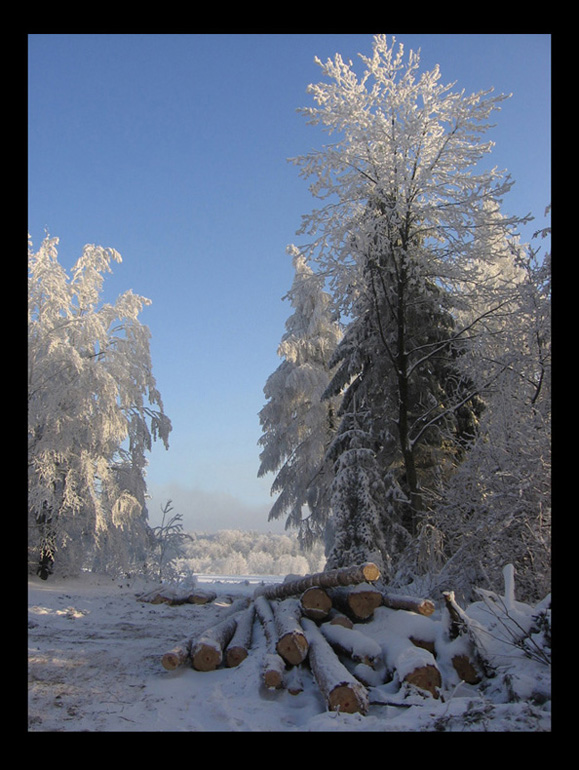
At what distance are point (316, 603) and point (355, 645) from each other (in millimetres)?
1374

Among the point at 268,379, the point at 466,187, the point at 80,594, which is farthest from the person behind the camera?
the point at 268,379

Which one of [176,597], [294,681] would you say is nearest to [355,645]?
[294,681]

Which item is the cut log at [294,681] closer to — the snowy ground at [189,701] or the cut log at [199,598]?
the snowy ground at [189,701]

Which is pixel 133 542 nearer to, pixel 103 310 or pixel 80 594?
pixel 80 594

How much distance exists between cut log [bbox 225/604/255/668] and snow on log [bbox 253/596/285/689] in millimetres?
243

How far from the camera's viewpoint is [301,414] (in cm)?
2144

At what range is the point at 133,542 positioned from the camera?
18.9m

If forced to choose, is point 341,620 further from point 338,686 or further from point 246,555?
point 246,555

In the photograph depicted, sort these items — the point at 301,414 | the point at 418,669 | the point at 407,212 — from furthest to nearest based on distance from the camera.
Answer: the point at 301,414, the point at 407,212, the point at 418,669

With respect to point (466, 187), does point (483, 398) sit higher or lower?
lower
